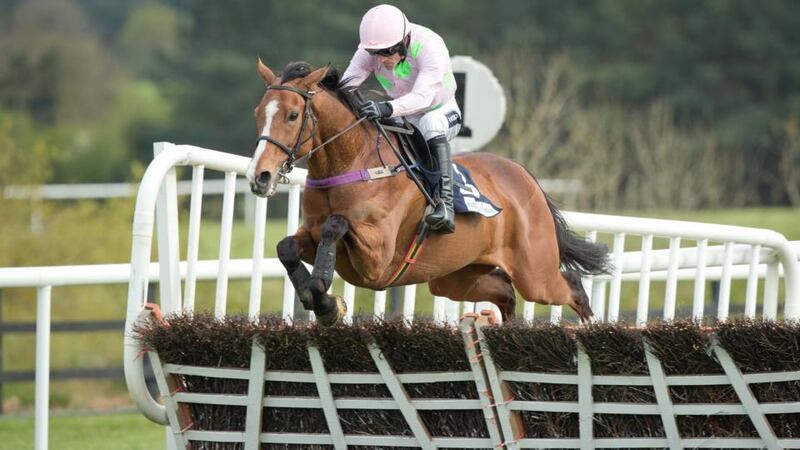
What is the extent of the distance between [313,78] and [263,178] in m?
0.63

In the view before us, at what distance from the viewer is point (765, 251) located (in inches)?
293

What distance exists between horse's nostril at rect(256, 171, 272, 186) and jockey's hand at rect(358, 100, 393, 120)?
790 millimetres

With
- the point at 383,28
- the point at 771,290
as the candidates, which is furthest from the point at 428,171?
the point at 771,290

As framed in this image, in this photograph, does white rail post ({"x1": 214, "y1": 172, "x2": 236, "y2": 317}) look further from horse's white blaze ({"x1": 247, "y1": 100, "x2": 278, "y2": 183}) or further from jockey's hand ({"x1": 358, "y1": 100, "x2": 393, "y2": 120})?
jockey's hand ({"x1": 358, "y1": 100, "x2": 393, "y2": 120})

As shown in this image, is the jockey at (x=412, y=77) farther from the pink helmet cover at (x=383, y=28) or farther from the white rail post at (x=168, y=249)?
the white rail post at (x=168, y=249)

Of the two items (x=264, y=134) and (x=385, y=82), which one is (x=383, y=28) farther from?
(x=264, y=134)

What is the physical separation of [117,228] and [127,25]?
5483 centimetres

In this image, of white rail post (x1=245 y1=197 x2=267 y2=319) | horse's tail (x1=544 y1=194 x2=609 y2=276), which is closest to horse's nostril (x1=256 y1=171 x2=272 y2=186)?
white rail post (x1=245 y1=197 x2=267 y2=319)

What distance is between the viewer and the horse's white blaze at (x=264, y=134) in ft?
16.9

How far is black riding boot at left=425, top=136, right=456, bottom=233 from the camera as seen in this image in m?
6.04

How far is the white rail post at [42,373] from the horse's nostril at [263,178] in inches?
44.9

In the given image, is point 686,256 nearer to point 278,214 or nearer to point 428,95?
point 428,95

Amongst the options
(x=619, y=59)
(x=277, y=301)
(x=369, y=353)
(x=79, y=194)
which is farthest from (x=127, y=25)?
(x=369, y=353)

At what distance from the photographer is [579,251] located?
723cm
